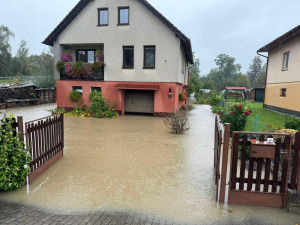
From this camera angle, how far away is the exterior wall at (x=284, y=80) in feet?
45.2

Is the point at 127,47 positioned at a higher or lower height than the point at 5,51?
lower

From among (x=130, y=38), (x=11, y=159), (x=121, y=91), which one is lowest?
(x=11, y=159)

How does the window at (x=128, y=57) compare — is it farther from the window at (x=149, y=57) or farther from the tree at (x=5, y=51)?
the tree at (x=5, y=51)

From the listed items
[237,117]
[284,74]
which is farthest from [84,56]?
[284,74]

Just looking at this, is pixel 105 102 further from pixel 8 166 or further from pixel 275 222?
pixel 275 222

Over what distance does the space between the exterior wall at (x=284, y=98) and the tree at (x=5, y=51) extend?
53.2m

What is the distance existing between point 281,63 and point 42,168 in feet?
57.4

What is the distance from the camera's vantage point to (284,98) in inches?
614

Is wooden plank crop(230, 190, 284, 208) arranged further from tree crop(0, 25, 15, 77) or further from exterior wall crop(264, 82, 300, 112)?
tree crop(0, 25, 15, 77)

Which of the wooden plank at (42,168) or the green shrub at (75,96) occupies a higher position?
the green shrub at (75,96)

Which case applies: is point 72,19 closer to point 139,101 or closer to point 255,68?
point 139,101

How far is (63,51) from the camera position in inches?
671

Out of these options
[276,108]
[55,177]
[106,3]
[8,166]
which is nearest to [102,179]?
[55,177]

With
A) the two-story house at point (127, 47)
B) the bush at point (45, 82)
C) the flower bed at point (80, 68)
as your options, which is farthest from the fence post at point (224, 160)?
the bush at point (45, 82)
